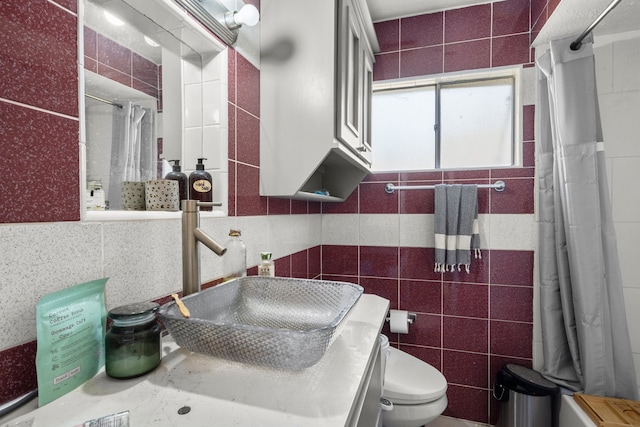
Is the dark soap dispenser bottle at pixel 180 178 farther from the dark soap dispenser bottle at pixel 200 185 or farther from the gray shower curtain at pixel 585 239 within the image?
the gray shower curtain at pixel 585 239

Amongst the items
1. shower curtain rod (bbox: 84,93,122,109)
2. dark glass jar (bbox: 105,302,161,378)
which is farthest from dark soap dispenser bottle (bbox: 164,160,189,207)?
dark glass jar (bbox: 105,302,161,378)

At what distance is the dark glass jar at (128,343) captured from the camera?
58 cm

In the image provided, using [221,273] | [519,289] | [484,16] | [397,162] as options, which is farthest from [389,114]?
[221,273]

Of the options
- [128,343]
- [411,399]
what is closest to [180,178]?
[128,343]

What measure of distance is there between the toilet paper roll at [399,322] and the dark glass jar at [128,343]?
155 centimetres

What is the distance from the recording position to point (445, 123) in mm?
1995

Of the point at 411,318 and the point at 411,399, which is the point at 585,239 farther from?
the point at 411,399

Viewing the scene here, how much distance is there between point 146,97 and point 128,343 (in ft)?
2.23

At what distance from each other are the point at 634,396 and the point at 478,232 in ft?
3.22

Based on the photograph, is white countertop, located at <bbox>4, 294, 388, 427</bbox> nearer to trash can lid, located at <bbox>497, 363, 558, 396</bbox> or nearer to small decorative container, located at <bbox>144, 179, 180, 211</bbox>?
small decorative container, located at <bbox>144, 179, 180, 211</bbox>

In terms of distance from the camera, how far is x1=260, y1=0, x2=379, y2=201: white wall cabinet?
119 cm

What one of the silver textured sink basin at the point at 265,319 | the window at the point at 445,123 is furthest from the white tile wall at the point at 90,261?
the window at the point at 445,123

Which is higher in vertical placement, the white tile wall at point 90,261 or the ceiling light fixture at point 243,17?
the ceiling light fixture at point 243,17

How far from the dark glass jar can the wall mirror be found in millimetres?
239
